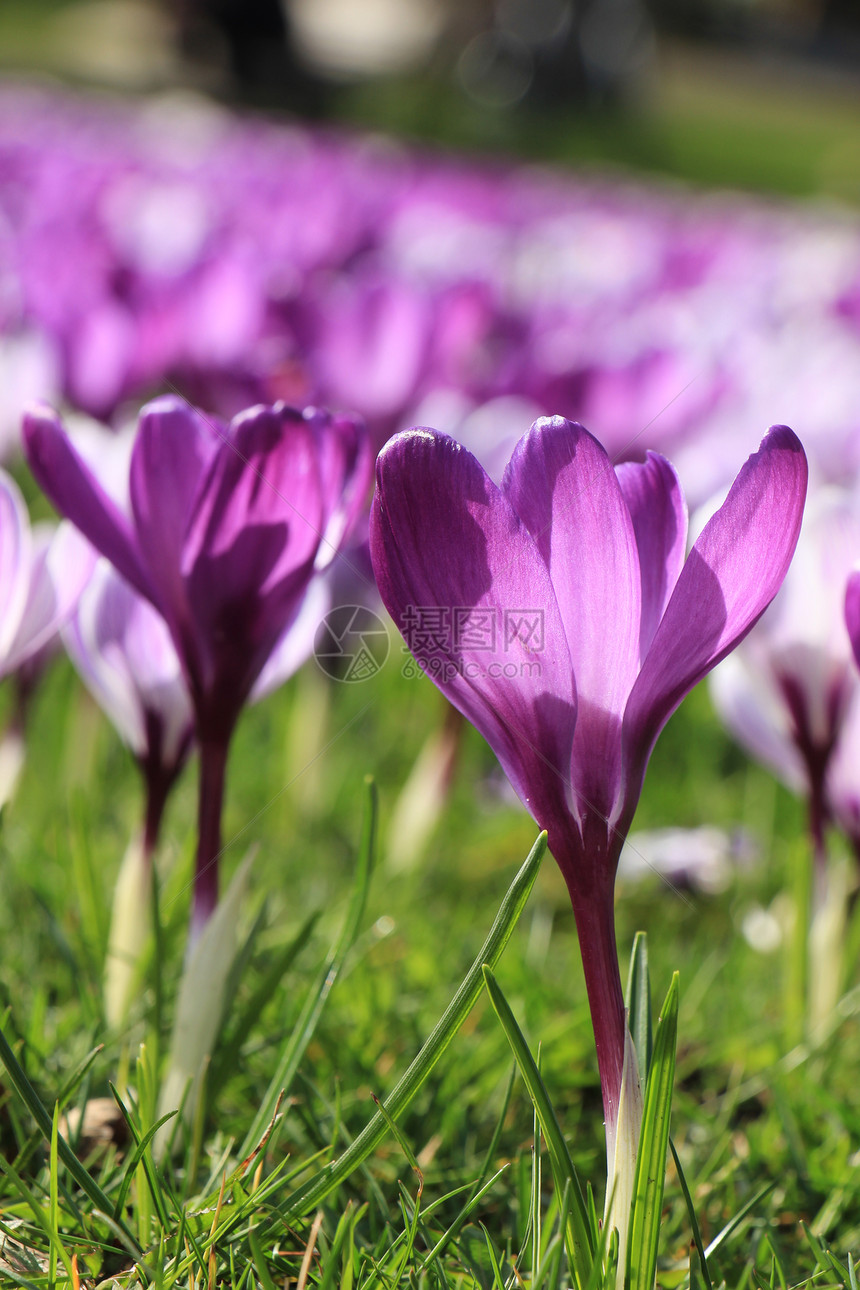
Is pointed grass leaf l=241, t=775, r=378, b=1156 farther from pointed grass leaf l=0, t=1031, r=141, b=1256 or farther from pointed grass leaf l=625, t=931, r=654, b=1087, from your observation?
pointed grass leaf l=625, t=931, r=654, b=1087

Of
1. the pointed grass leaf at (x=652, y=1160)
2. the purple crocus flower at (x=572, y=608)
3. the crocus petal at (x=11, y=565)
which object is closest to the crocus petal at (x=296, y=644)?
the crocus petal at (x=11, y=565)

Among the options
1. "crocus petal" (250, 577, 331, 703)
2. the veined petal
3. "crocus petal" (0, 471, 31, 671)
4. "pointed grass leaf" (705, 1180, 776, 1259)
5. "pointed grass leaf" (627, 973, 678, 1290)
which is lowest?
"pointed grass leaf" (705, 1180, 776, 1259)

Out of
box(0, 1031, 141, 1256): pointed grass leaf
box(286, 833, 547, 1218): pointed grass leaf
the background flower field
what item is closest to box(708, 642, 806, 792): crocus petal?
the background flower field

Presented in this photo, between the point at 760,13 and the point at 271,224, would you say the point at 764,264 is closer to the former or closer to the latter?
the point at 271,224

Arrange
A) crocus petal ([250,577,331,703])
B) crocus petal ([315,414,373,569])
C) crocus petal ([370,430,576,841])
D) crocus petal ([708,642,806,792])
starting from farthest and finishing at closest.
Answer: crocus petal ([708,642,806,792]) → crocus petal ([250,577,331,703]) → crocus petal ([315,414,373,569]) → crocus petal ([370,430,576,841])

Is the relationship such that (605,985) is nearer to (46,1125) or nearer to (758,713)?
(46,1125)

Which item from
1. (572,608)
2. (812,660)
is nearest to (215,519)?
(572,608)
